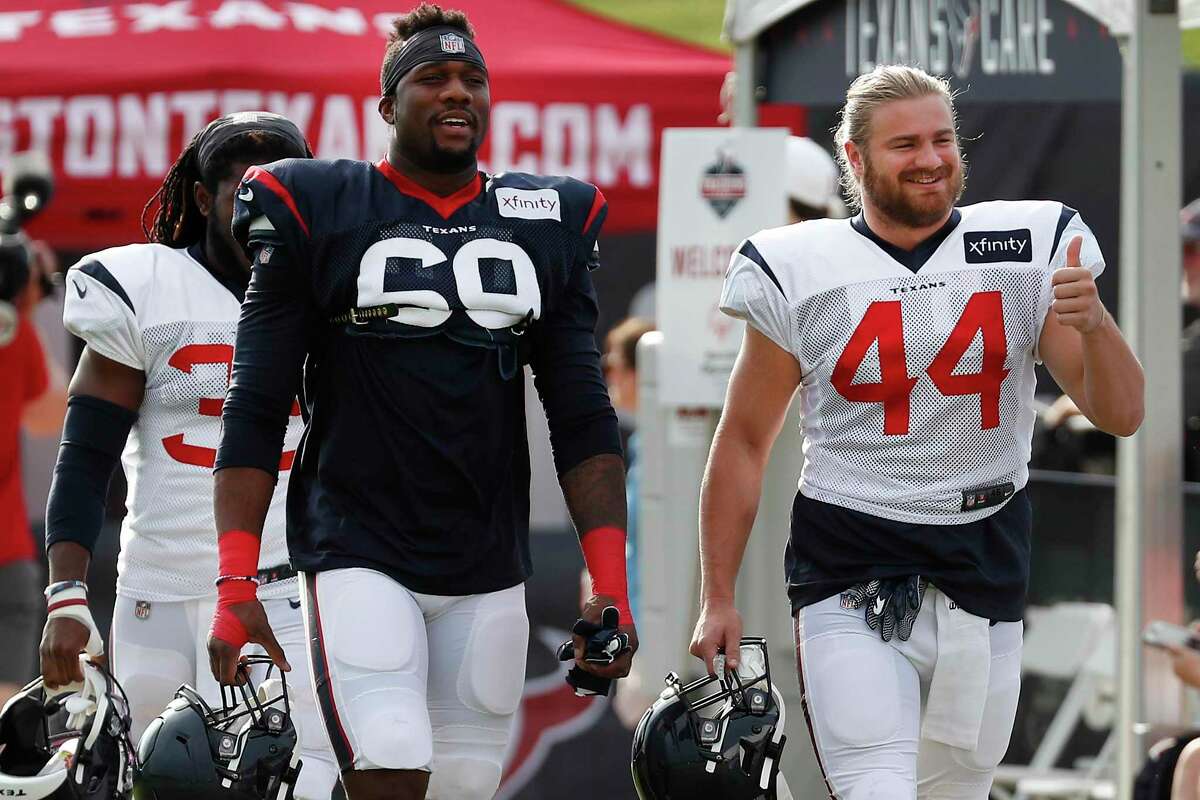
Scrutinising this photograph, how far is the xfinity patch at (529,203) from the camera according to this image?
4.12m

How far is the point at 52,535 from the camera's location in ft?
15.5

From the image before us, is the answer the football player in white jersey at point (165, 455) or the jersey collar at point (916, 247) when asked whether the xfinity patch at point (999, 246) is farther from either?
the football player in white jersey at point (165, 455)

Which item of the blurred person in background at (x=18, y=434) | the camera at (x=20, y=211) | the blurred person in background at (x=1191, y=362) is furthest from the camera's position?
the camera at (x=20, y=211)

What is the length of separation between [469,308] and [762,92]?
261 cm

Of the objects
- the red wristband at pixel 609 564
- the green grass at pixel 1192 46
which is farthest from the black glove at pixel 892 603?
the green grass at pixel 1192 46

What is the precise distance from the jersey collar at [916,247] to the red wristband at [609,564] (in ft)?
2.47

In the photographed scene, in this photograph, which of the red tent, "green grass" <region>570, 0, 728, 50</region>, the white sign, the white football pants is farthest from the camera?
"green grass" <region>570, 0, 728, 50</region>

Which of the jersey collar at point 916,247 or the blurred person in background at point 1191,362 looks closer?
the jersey collar at point 916,247

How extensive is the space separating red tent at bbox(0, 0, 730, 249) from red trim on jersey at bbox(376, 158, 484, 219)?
420 centimetres

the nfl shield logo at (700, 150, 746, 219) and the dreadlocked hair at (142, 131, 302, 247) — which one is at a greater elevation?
the nfl shield logo at (700, 150, 746, 219)

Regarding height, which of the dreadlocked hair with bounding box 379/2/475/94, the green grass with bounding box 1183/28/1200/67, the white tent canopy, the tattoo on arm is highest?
the green grass with bounding box 1183/28/1200/67

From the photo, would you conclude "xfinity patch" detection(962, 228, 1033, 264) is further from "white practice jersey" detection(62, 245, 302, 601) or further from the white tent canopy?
the white tent canopy

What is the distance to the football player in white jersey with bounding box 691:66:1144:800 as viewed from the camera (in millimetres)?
4121

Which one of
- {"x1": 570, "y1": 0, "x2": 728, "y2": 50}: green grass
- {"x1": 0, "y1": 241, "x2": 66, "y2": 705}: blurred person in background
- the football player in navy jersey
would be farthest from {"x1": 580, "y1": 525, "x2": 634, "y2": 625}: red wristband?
{"x1": 570, "y1": 0, "x2": 728, "y2": 50}: green grass
